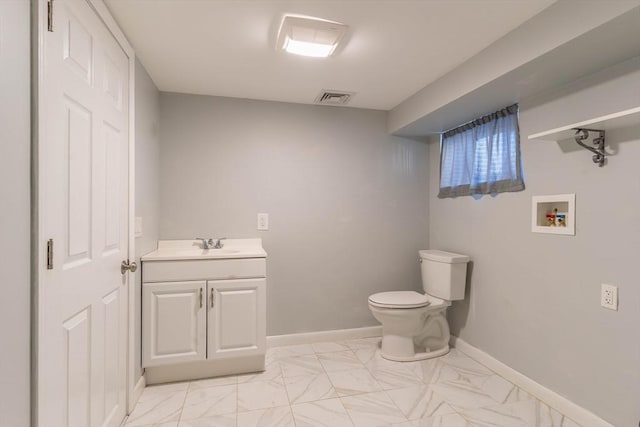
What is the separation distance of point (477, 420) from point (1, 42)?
8.33ft

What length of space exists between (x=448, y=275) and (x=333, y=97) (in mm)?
1734

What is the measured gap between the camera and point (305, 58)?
6.82ft

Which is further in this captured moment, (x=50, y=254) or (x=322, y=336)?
(x=322, y=336)

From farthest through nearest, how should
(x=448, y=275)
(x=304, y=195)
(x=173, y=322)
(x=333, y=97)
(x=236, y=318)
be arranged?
(x=304, y=195) < (x=333, y=97) < (x=448, y=275) < (x=236, y=318) < (x=173, y=322)

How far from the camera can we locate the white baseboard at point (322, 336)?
286cm

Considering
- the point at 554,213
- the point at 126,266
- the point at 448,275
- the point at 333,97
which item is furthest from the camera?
the point at 333,97

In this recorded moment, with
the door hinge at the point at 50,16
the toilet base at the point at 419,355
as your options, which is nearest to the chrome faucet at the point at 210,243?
the toilet base at the point at 419,355

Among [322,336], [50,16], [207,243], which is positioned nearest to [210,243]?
[207,243]

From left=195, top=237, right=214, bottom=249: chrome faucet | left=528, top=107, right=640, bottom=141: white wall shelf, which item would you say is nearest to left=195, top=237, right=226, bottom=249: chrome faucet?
left=195, top=237, right=214, bottom=249: chrome faucet

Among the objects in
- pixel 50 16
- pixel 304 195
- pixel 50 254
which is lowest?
pixel 50 254

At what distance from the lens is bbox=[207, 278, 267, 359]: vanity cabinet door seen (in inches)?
88.9

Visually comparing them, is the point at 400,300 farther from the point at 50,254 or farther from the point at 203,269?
the point at 50,254

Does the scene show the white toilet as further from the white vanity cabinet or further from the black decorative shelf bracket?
the black decorative shelf bracket

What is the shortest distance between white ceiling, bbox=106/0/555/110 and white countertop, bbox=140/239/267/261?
1.23 metres
